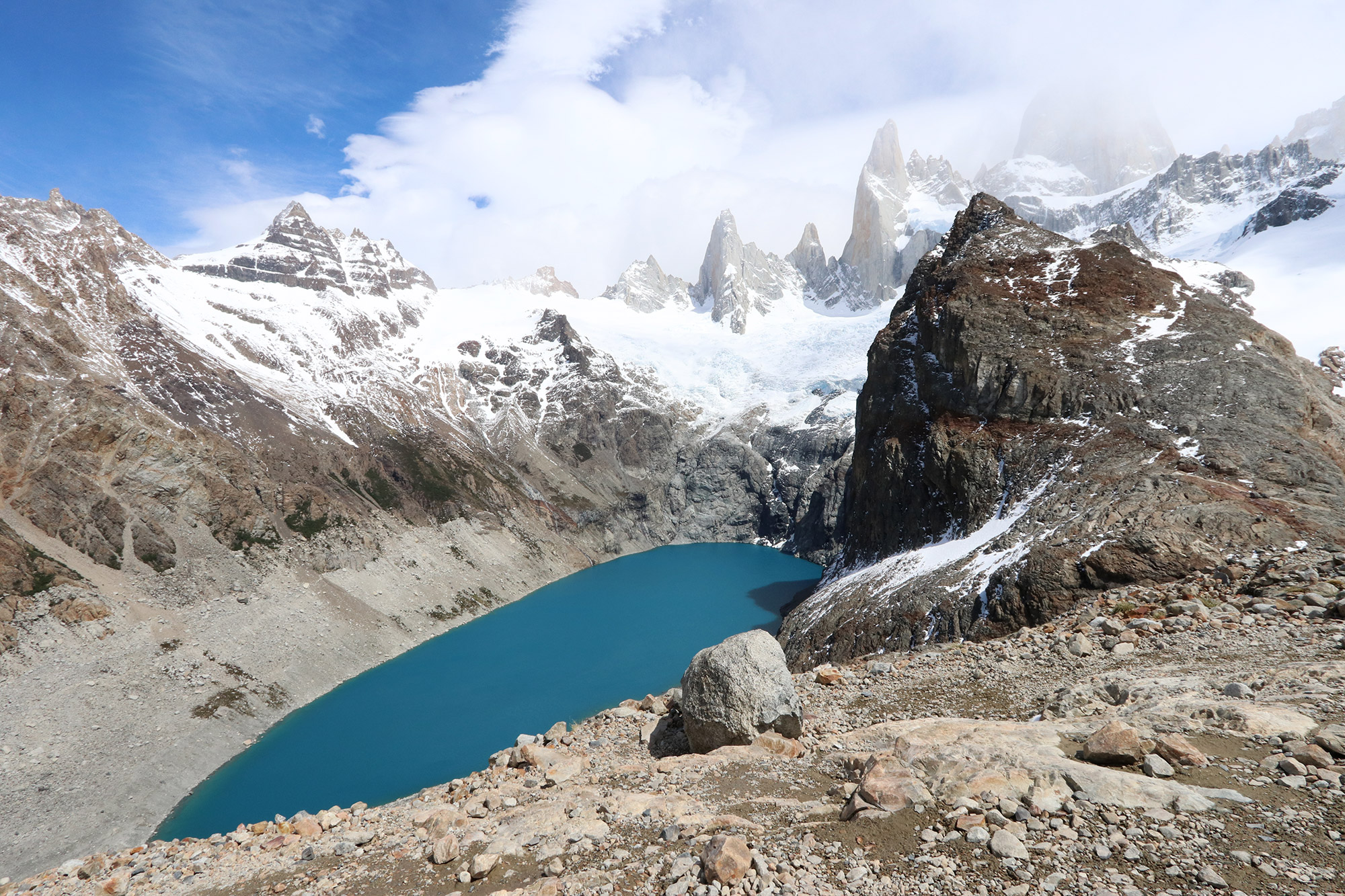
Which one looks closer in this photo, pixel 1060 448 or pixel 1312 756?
pixel 1312 756

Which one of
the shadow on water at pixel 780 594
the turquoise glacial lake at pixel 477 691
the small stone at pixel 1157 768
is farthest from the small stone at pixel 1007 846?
the shadow on water at pixel 780 594

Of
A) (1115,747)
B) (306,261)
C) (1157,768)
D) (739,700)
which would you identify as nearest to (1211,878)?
(1157,768)

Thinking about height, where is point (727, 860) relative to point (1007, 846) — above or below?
below

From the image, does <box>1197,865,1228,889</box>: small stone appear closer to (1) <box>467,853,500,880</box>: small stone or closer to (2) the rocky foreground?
(2) the rocky foreground

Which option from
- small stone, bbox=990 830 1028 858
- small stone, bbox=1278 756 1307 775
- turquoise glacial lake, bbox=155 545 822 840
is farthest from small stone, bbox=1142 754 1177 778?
turquoise glacial lake, bbox=155 545 822 840

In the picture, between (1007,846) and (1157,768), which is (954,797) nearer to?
(1007,846)

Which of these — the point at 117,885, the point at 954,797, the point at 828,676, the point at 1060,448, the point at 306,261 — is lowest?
the point at 117,885

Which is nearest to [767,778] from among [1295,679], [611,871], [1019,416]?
[611,871]

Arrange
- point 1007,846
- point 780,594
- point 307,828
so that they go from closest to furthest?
1. point 1007,846
2. point 307,828
3. point 780,594
